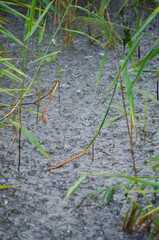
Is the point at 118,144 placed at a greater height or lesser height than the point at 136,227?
greater

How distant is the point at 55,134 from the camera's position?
1084 mm

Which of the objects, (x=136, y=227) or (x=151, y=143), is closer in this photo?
(x=136, y=227)

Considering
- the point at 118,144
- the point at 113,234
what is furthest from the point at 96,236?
the point at 118,144

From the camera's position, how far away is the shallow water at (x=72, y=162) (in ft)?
2.44

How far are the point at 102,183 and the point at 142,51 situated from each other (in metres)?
0.93

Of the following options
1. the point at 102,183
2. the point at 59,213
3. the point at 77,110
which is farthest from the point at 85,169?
the point at 77,110

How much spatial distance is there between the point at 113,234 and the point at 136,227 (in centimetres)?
5

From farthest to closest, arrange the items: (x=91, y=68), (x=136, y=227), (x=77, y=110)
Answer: (x=91, y=68), (x=77, y=110), (x=136, y=227)

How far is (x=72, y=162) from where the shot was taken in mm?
953

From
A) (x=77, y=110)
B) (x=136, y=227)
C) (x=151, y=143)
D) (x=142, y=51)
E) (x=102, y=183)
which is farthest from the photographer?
(x=142, y=51)

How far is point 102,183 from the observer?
87cm

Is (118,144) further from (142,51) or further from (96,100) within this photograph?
(142,51)

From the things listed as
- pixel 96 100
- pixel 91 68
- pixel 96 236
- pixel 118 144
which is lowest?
pixel 96 236

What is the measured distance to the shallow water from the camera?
74 centimetres
